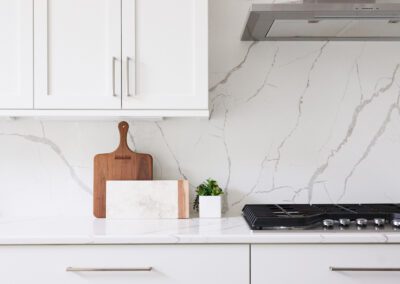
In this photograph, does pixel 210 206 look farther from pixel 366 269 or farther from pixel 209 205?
pixel 366 269

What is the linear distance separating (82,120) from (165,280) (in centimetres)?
97

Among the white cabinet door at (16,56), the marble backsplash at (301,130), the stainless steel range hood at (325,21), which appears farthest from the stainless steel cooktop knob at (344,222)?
the white cabinet door at (16,56)

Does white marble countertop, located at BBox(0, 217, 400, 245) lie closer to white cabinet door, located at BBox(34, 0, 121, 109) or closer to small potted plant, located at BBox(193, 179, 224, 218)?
small potted plant, located at BBox(193, 179, 224, 218)

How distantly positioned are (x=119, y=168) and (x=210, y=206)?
479 millimetres

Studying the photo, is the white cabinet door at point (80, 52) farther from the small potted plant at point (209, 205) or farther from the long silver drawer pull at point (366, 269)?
the long silver drawer pull at point (366, 269)

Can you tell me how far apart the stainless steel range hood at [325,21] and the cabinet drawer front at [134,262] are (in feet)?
3.04

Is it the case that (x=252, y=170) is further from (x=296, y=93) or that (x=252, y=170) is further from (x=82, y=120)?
(x=82, y=120)

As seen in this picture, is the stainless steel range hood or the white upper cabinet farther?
the white upper cabinet

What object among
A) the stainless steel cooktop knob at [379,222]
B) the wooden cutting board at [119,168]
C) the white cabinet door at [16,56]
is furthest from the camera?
the wooden cutting board at [119,168]

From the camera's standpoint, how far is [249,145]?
2242mm

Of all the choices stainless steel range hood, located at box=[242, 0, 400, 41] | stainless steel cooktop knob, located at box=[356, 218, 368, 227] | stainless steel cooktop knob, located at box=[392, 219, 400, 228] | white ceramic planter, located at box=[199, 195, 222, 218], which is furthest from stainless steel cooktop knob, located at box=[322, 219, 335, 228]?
stainless steel range hood, located at box=[242, 0, 400, 41]

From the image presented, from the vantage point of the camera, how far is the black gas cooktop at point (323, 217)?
1685 millimetres

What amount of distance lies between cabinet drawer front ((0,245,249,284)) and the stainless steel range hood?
928mm

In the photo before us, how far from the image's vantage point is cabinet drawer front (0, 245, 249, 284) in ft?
5.36
